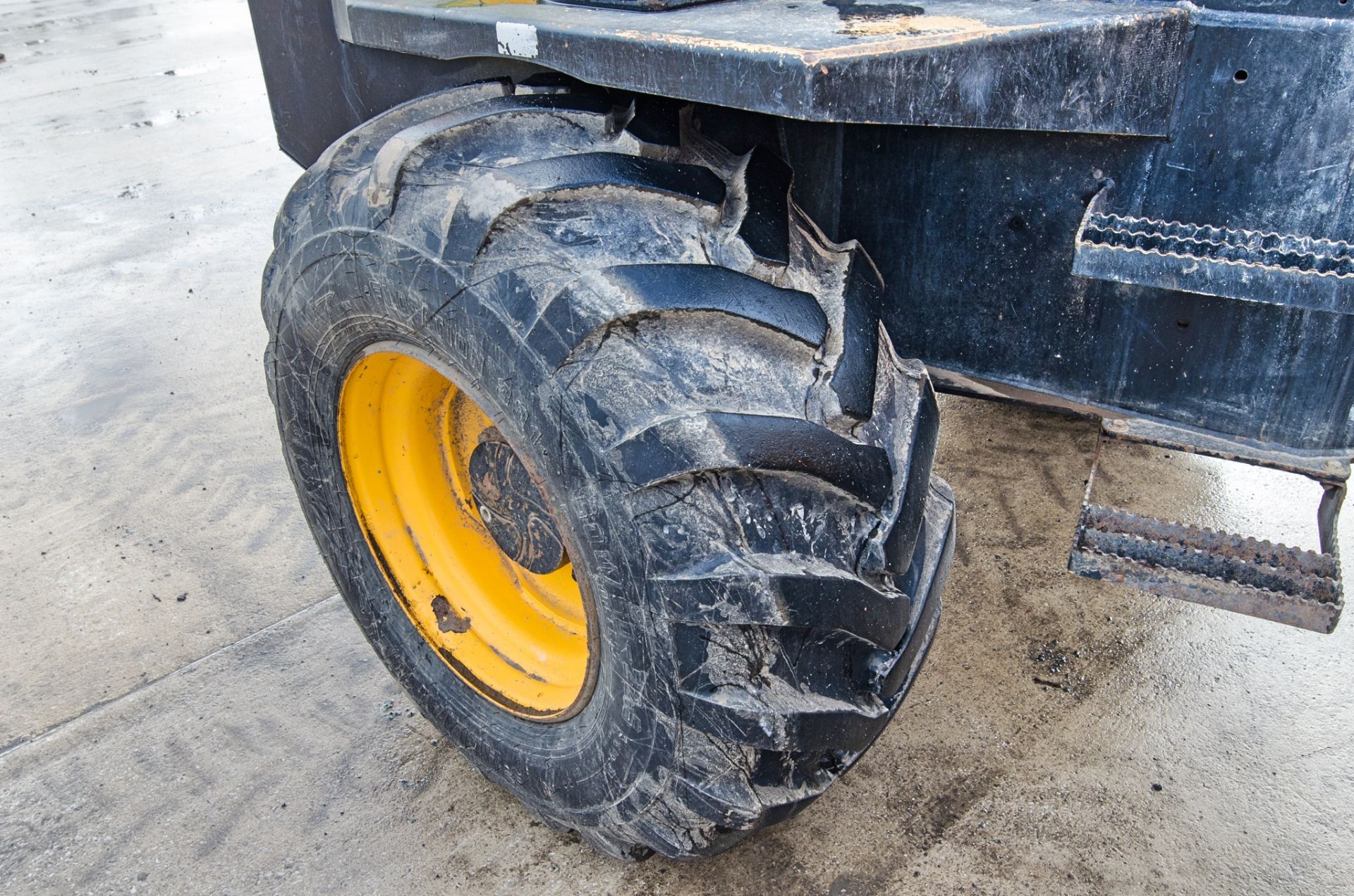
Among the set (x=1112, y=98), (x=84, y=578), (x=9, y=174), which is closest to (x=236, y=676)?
(x=84, y=578)

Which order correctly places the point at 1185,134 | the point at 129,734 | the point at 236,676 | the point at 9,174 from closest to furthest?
1. the point at 1185,134
2. the point at 129,734
3. the point at 236,676
4. the point at 9,174

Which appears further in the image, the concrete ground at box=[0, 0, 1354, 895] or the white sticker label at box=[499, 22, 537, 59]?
the concrete ground at box=[0, 0, 1354, 895]

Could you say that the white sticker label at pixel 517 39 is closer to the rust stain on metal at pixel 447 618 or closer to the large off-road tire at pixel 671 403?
the large off-road tire at pixel 671 403

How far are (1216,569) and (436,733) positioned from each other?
4.77ft

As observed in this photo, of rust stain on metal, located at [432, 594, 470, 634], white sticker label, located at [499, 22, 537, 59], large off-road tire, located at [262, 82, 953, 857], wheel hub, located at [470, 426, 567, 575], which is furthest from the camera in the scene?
rust stain on metal, located at [432, 594, 470, 634]

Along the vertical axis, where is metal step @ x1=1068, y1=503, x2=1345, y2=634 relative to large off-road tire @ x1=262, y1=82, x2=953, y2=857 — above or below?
below

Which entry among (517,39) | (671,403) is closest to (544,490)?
(671,403)

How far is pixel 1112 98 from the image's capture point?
1188 mm

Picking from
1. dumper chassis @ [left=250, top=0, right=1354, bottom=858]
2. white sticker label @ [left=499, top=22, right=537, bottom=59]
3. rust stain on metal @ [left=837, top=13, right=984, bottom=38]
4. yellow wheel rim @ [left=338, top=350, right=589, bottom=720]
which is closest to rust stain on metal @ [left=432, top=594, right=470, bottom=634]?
yellow wheel rim @ [left=338, top=350, right=589, bottom=720]

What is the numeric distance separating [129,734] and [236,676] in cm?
23

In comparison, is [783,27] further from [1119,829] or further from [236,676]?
[236,676]

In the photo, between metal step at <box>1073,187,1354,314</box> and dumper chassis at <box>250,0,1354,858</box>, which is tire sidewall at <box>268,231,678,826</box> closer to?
dumper chassis at <box>250,0,1354,858</box>

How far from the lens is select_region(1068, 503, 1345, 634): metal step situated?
157cm

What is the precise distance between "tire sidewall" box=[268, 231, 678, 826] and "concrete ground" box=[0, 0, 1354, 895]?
0.23 metres
